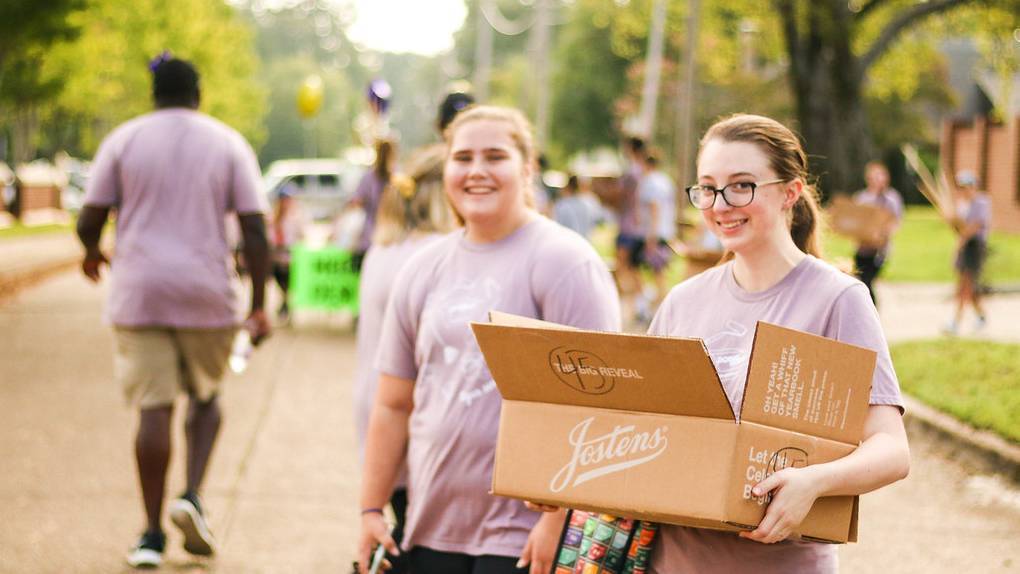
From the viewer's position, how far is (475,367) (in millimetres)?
3518

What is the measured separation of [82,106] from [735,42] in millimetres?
20333

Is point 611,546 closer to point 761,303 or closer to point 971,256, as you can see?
point 761,303

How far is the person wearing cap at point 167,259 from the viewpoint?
18.1 ft

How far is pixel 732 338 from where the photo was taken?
2795mm

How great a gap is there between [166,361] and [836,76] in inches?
1033

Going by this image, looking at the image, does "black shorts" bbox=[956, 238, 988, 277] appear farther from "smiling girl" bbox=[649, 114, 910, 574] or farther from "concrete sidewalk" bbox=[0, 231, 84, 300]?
"smiling girl" bbox=[649, 114, 910, 574]

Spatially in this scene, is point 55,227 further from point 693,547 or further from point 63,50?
point 693,547

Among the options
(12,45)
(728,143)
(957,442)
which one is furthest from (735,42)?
(728,143)

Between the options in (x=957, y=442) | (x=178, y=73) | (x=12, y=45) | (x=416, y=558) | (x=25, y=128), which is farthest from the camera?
(x=25, y=128)

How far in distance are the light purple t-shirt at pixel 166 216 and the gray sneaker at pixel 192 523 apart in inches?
28.1

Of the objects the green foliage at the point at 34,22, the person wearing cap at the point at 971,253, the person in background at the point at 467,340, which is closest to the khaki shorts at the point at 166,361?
the person in background at the point at 467,340

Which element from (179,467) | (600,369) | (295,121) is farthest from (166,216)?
(295,121)

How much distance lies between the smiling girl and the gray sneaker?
3.10 m

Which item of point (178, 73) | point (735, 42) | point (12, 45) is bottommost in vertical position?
point (178, 73)
